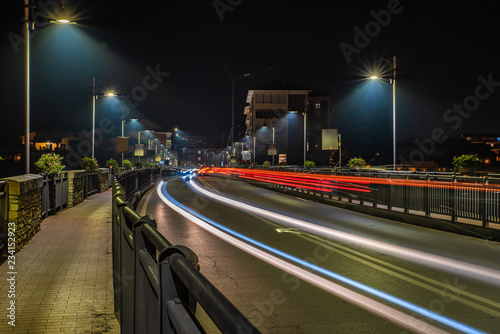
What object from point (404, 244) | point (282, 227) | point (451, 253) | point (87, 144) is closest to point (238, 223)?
point (282, 227)

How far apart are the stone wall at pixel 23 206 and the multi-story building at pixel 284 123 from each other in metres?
98.1

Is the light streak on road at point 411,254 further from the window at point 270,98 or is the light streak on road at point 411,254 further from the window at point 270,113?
the window at point 270,98

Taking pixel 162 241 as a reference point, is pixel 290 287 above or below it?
below

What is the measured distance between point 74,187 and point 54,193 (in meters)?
3.92

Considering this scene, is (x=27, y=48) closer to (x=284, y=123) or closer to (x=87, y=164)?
(x=87, y=164)

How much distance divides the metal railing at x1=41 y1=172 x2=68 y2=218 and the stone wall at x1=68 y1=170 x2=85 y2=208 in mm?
476

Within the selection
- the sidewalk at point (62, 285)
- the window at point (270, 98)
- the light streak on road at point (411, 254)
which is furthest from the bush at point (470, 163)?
the window at point (270, 98)

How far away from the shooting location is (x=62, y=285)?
23.8 ft

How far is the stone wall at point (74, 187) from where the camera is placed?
68.7ft

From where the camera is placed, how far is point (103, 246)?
35.6ft

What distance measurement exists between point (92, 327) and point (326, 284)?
152 inches

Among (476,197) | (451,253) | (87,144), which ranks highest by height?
(87,144)

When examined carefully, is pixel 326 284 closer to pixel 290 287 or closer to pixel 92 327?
pixel 290 287

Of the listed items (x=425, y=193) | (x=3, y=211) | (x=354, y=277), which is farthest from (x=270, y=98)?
(x=354, y=277)
